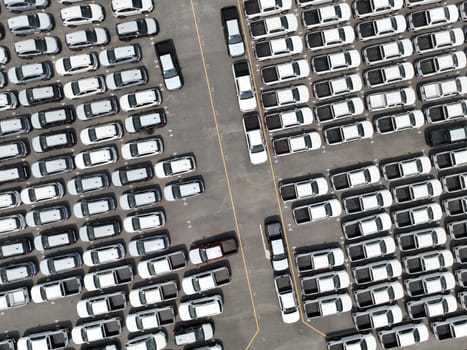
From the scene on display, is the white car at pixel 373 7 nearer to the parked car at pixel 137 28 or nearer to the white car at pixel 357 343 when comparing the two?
the parked car at pixel 137 28

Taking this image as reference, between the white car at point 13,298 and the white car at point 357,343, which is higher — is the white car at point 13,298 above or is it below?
above

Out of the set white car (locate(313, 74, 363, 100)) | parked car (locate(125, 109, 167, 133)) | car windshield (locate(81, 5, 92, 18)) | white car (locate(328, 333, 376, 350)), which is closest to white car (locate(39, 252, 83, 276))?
parked car (locate(125, 109, 167, 133))

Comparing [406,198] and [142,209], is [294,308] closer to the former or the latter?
[406,198]

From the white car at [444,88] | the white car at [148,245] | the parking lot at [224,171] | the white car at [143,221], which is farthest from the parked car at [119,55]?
the white car at [444,88]

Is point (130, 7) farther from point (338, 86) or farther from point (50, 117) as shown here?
point (338, 86)

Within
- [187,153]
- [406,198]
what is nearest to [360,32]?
[406,198]

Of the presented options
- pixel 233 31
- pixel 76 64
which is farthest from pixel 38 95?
pixel 233 31
